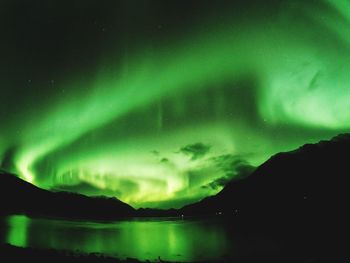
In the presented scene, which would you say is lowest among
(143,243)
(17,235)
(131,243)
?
(143,243)

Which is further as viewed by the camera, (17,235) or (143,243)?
(17,235)

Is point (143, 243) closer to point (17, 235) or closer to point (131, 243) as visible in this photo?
point (131, 243)

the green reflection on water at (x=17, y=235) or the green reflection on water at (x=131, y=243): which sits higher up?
the green reflection on water at (x=17, y=235)

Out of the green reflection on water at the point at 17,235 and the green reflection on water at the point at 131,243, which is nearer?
the green reflection on water at the point at 131,243

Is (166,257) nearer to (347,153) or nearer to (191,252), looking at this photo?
(191,252)

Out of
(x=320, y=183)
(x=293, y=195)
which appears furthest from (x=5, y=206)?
(x=320, y=183)

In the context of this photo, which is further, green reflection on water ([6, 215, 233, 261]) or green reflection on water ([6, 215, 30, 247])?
green reflection on water ([6, 215, 30, 247])

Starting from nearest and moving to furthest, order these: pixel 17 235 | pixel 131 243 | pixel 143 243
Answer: pixel 131 243, pixel 143 243, pixel 17 235

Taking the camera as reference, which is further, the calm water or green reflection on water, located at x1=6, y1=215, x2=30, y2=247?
green reflection on water, located at x1=6, y1=215, x2=30, y2=247

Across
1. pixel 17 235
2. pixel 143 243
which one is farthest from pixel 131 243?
pixel 17 235

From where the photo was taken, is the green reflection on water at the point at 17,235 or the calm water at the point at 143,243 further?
the green reflection on water at the point at 17,235

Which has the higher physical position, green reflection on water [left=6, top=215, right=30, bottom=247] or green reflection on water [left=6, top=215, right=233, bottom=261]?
green reflection on water [left=6, top=215, right=30, bottom=247]

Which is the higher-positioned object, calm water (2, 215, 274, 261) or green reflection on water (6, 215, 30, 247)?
green reflection on water (6, 215, 30, 247)

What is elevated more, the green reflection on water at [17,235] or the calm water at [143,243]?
the green reflection on water at [17,235]
